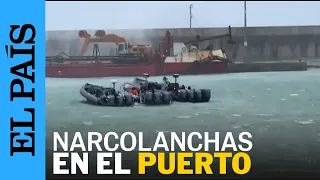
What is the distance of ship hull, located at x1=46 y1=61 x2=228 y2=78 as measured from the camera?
3412 millimetres

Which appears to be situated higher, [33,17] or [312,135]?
[33,17]

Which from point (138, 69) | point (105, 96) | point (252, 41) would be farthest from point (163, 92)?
point (252, 41)

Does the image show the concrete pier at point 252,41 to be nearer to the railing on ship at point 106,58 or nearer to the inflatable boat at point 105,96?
the railing on ship at point 106,58

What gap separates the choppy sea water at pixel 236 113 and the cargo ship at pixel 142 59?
5cm

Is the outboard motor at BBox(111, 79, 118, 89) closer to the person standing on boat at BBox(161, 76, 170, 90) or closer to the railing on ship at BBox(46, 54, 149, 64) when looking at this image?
the railing on ship at BBox(46, 54, 149, 64)

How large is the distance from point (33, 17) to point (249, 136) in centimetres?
150

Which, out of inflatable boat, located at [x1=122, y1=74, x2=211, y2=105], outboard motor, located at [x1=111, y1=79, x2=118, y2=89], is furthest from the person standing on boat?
outboard motor, located at [x1=111, y1=79, x2=118, y2=89]

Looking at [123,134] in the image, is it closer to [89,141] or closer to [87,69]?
[89,141]

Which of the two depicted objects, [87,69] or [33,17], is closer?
[33,17]

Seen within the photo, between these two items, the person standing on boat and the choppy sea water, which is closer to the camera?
the choppy sea water

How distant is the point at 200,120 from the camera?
3.28 meters

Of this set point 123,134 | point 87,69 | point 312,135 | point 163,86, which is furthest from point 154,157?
point 312,135

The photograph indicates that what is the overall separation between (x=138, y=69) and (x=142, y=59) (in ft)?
0.24

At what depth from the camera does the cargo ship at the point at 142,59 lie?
3.39m
